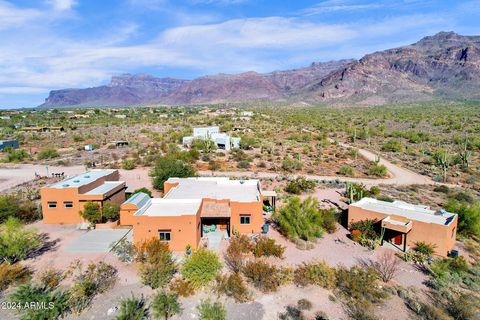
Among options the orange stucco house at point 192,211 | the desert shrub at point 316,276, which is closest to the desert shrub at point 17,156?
the orange stucco house at point 192,211

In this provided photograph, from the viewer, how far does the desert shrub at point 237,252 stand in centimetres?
1650

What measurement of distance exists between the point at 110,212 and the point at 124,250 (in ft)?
18.1

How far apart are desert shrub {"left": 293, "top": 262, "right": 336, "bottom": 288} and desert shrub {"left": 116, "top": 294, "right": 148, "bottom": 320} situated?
7.14 metres

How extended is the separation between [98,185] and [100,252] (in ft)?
29.6

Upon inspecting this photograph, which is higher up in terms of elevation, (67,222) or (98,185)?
(98,185)

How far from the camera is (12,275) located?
49.0 ft

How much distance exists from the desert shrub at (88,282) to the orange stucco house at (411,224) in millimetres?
15652

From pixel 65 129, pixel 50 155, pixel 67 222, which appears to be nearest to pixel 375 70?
pixel 65 129

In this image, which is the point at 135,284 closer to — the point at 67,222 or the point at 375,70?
the point at 67,222

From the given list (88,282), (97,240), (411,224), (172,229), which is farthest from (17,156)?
(411,224)

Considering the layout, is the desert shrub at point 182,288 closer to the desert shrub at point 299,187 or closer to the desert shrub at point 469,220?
the desert shrub at point 299,187

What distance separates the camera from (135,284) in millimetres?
15055

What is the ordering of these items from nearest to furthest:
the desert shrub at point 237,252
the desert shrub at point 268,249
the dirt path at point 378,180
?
1. the desert shrub at point 237,252
2. the desert shrub at point 268,249
3. the dirt path at point 378,180

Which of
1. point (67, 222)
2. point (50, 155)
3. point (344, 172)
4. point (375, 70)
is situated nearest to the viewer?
point (67, 222)
